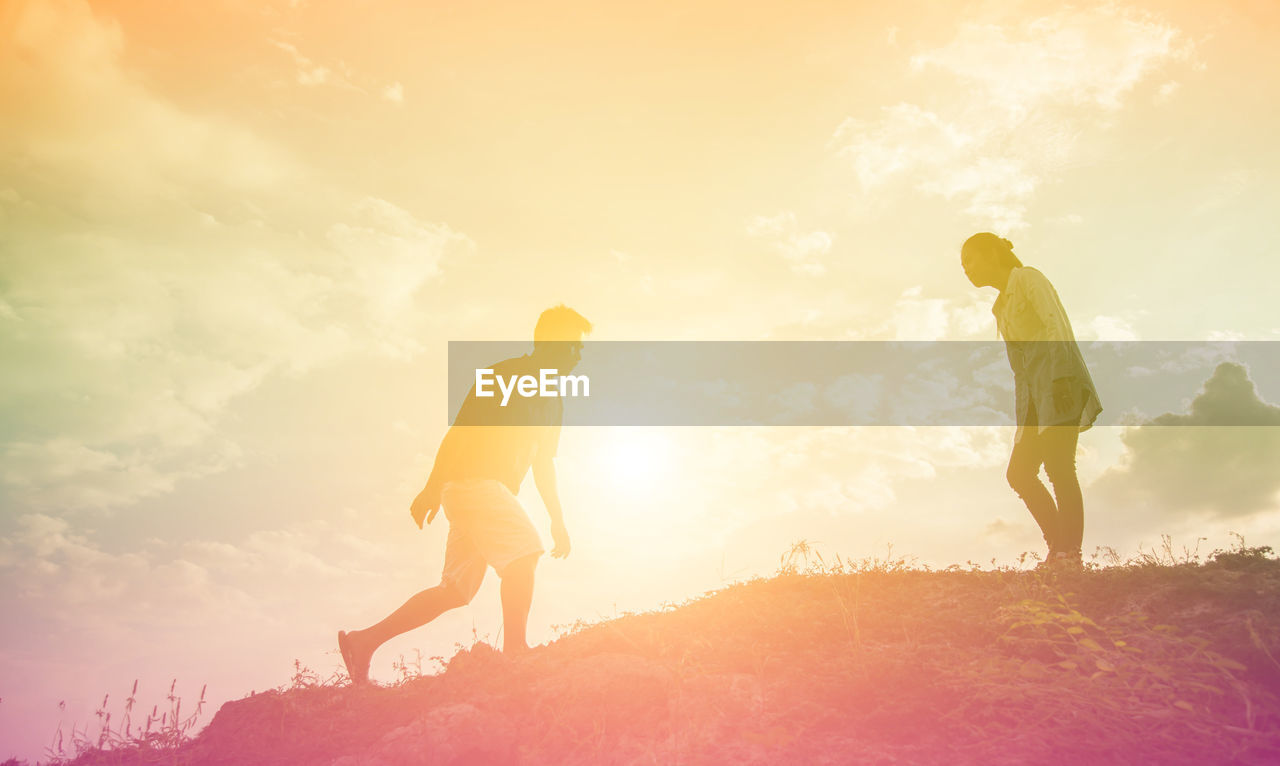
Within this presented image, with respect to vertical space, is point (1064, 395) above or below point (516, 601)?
above

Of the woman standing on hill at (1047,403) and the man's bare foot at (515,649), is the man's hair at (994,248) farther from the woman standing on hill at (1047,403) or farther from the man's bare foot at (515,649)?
the man's bare foot at (515,649)

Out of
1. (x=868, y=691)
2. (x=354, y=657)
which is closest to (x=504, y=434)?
(x=354, y=657)

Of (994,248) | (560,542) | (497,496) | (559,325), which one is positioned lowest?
(560,542)

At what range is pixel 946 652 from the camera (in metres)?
4.62

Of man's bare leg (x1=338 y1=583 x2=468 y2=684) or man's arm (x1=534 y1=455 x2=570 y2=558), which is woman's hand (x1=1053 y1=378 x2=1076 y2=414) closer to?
man's arm (x1=534 y1=455 x2=570 y2=558)

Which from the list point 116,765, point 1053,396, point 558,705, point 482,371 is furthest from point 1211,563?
point 116,765

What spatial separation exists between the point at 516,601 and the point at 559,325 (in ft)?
8.14

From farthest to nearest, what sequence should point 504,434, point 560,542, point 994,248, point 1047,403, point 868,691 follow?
point 994,248 → point 1047,403 → point 560,542 → point 504,434 → point 868,691

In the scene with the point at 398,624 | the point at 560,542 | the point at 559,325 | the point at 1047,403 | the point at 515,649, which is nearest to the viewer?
the point at 515,649

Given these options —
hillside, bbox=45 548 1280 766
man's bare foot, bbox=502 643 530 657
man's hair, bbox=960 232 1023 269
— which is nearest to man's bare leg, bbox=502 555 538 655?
man's bare foot, bbox=502 643 530 657

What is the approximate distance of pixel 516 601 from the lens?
5812 millimetres

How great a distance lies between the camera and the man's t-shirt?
6348 mm

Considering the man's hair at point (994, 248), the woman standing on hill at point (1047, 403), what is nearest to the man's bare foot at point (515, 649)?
the woman standing on hill at point (1047, 403)

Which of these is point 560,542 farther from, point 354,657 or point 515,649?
point 354,657
